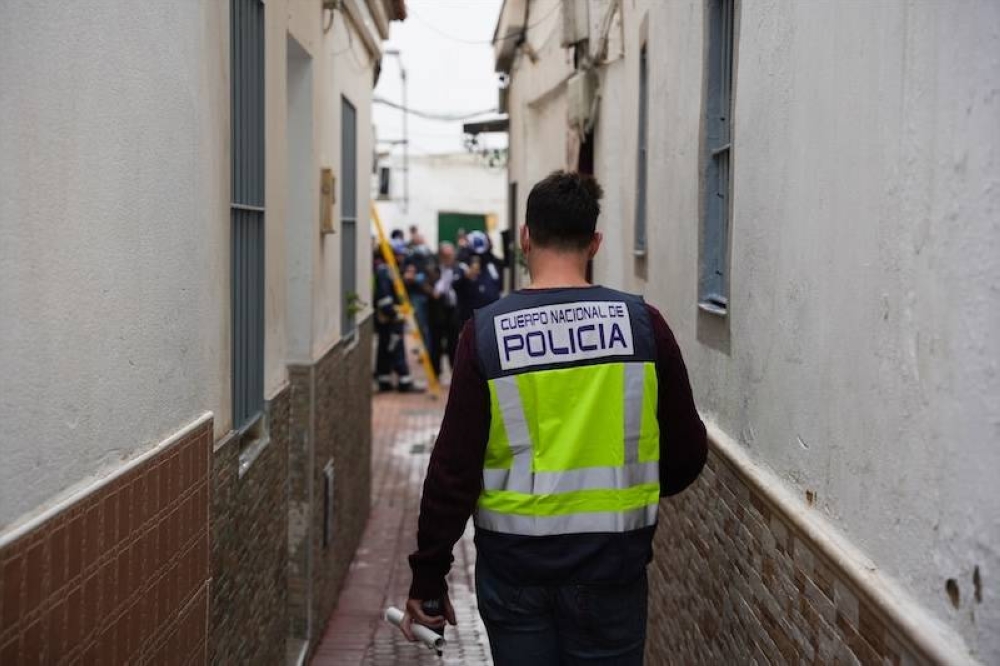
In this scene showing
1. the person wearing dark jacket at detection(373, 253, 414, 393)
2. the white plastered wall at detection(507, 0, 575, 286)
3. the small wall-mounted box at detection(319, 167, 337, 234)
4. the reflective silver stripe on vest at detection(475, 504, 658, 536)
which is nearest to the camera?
the reflective silver stripe on vest at detection(475, 504, 658, 536)

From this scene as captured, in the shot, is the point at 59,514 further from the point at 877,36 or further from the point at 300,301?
the point at 300,301

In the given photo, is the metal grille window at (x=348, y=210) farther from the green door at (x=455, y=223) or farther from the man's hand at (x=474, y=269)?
the green door at (x=455, y=223)

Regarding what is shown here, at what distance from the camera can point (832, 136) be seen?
371 cm

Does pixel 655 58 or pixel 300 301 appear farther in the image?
pixel 300 301

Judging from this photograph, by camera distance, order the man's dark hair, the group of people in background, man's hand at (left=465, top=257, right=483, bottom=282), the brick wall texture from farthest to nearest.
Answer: the group of people in background, man's hand at (left=465, top=257, right=483, bottom=282), the brick wall texture, the man's dark hair

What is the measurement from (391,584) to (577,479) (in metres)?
6.07

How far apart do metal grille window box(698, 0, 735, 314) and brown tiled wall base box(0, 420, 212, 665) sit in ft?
7.85

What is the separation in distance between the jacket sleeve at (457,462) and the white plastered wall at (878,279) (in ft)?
3.24

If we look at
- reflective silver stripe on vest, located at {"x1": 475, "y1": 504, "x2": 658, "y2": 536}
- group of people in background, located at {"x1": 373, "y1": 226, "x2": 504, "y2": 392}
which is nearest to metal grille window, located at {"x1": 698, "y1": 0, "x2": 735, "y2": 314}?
reflective silver stripe on vest, located at {"x1": 475, "y1": 504, "x2": 658, "y2": 536}

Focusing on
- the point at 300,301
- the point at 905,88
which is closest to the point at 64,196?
the point at 905,88

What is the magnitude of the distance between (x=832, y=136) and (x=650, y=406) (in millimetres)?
943

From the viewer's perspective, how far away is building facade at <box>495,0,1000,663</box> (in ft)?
8.78

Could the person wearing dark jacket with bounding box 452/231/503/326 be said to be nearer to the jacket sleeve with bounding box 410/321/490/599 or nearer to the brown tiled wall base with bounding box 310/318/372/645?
the brown tiled wall base with bounding box 310/318/372/645

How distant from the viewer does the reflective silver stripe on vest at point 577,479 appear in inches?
152
